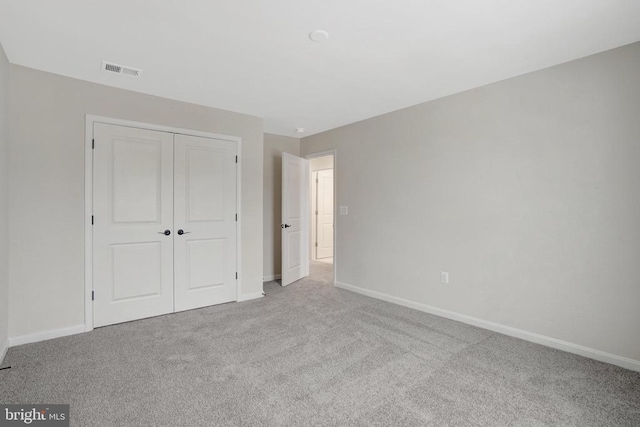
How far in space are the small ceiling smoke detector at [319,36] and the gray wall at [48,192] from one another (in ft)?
7.22

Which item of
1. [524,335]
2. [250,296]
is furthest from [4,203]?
[524,335]

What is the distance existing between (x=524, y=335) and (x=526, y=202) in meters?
1.24

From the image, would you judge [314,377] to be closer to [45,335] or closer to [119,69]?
[45,335]

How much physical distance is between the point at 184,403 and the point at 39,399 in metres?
0.93

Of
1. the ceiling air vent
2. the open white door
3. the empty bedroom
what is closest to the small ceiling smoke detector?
the empty bedroom

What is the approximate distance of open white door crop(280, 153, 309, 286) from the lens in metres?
4.86

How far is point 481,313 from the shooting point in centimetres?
325

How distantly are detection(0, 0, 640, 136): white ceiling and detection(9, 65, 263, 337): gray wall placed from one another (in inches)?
8.2

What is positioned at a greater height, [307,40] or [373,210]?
[307,40]

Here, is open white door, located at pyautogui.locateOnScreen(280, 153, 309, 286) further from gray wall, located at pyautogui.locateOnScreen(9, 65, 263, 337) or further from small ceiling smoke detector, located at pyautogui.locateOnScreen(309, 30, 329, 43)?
small ceiling smoke detector, located at pyautogui.locateOnScreen(309, 30, 329, 43)

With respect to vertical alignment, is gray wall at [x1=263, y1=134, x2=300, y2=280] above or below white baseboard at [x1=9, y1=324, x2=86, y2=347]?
above

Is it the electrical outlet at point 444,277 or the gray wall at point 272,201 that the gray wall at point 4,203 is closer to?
the gray wall at point 272,201

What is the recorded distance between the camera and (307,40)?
236 centimetres

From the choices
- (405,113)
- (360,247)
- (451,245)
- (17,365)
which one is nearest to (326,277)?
(360,247)
